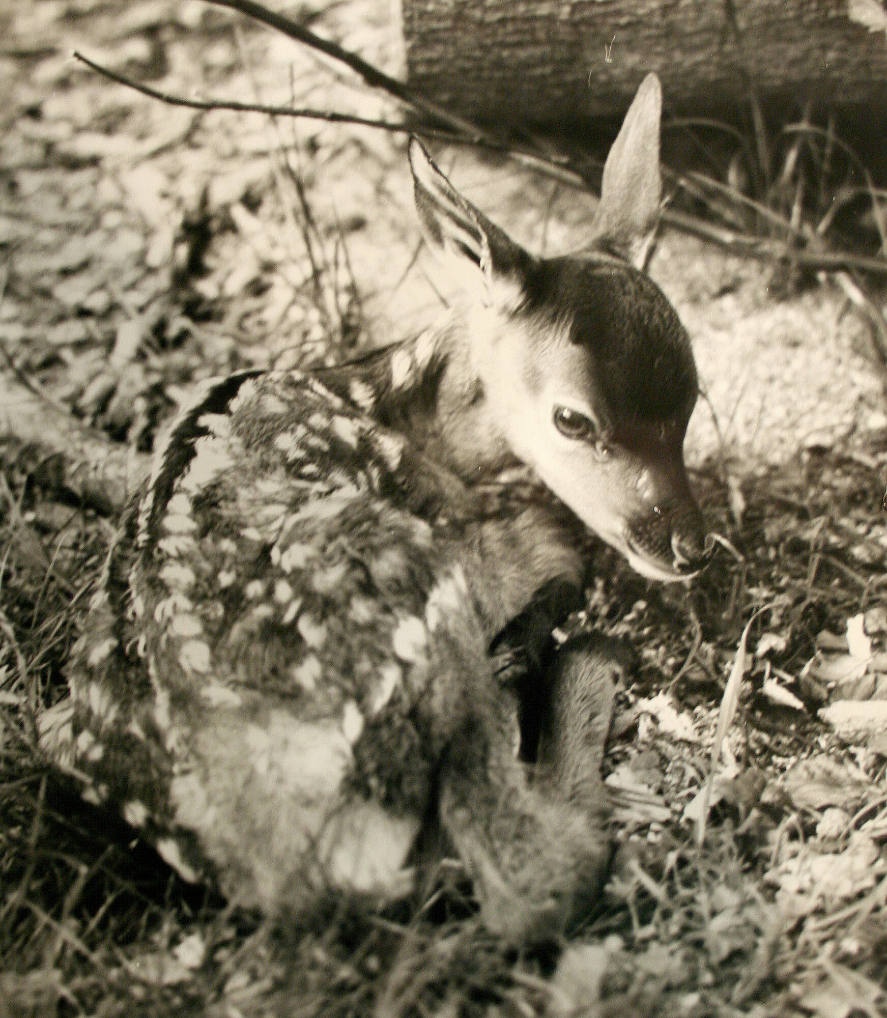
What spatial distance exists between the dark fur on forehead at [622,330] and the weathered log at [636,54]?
78 centimetres

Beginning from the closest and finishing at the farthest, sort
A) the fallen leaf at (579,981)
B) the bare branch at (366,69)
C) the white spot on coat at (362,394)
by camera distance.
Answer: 1. the fallen leaf at (579,981)
2. the white spot on coat at (362,394)
3. the bare branch at (366,69)

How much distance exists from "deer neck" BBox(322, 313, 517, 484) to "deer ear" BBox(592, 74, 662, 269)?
1.45 feet

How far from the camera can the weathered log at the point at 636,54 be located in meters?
2.51

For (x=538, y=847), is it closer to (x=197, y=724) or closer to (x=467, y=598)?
(x=467, y=598)

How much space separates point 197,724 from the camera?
5.65 feet

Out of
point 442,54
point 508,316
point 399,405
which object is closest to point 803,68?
point 442,54

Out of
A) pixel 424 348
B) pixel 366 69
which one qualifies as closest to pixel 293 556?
pixel 424 348

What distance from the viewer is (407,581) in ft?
6.13

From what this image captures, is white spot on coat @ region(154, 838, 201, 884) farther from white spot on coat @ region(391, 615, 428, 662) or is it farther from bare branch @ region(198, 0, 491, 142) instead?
bare branch @ region(198, 0, 491, 142)

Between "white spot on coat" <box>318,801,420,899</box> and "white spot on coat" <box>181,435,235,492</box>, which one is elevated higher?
"white spot on coat" <box>181,435,235,492</box>

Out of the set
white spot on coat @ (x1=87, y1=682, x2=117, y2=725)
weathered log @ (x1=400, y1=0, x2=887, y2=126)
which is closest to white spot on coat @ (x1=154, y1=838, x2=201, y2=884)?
white spot on coat @ (x1=87, y1=682, x2=117, y2=725)

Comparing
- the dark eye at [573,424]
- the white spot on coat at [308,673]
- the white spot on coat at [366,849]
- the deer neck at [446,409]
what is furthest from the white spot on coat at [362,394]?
the white spot on coat at [366,849]

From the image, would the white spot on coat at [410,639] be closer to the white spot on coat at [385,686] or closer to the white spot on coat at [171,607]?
the white spot on coat at [385,686]

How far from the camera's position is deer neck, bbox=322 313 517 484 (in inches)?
89.9
